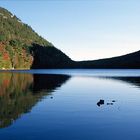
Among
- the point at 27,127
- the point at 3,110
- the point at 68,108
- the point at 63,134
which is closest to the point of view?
the point at 63,134

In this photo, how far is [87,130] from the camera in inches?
1656

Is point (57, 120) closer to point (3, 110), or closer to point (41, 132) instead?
point (41, 132)

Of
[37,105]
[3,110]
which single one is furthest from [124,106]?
A: [3,110]

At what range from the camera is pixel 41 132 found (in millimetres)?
40750

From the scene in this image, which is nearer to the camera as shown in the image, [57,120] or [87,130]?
[87,130]

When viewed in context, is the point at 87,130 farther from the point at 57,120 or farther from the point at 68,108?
the point at 68,108

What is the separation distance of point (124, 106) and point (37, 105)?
55.1 ft

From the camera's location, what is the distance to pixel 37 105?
65.0 m

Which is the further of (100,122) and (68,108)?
(68,108)

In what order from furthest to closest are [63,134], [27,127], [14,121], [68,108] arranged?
1. [68,108]
2. [14,121]
3. [27,127]
4. [63,134]

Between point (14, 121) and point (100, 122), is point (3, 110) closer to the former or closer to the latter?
point (14, 121)

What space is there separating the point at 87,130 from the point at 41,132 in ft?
19.0

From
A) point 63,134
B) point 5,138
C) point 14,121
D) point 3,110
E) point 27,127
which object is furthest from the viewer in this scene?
point 3,110

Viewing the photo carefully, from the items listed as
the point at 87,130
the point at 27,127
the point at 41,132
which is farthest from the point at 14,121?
the point at 87,130
